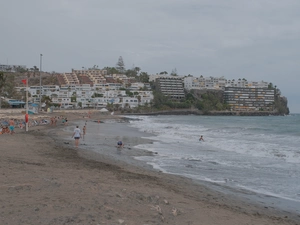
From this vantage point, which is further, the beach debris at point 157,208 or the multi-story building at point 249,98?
the multi-story building at point 249,98

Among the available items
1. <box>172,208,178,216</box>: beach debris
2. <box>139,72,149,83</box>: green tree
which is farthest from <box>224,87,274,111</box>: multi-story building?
<box>172,208,178,216</box>: beach debris

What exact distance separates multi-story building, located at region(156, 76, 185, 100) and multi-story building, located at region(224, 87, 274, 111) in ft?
72.4

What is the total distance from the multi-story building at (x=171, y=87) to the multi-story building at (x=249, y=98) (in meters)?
22.1

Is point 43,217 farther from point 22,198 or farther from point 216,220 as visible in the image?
point 216,220

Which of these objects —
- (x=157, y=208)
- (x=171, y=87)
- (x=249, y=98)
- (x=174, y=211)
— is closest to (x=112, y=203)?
(x=157, y=208)

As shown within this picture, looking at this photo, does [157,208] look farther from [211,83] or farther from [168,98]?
[211,83]

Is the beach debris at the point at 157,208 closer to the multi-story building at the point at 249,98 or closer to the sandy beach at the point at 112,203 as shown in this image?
the sandy beach at the point at 112,203

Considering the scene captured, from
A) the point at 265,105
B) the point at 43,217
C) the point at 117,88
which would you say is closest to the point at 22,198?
the point at 43,217

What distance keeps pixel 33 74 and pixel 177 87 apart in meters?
65.1

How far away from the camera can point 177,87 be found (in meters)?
155

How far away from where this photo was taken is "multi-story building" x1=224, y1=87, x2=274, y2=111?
154 m

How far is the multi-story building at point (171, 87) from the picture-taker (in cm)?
14812

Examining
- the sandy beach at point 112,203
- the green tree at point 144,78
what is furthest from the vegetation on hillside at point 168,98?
the sandy beach at point 112,203

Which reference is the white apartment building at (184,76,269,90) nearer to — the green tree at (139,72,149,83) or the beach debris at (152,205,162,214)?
the green tree at (139,72,149,83)
